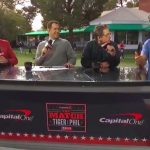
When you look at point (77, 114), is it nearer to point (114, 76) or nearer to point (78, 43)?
point (114, 76)

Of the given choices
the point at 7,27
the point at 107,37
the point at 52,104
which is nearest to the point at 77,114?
the point at 52,104

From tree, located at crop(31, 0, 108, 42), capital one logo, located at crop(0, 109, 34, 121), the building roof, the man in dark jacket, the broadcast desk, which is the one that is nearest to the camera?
the broadcast desk

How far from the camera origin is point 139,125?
4930mm

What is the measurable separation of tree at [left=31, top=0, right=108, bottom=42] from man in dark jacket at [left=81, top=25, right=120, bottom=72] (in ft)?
151

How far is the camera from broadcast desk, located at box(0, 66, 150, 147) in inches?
192

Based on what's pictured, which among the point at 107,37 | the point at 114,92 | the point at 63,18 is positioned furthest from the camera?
the point at 63,18

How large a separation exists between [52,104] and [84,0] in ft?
160

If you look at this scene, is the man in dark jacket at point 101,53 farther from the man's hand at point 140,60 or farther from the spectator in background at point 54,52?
the spectator in background at point 54,52

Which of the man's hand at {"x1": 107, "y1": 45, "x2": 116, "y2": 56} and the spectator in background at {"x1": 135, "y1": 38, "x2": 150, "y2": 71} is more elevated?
the man's hand at {"x1": 107, "y1": 45, "x2": 116, "y2": 56}

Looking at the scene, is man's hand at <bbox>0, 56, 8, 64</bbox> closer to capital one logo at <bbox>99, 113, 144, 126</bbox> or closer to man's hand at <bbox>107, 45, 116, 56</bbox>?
man's hand at <bbox>107, 45, 116, 56</bbox>

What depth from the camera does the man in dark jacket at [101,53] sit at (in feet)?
19.2

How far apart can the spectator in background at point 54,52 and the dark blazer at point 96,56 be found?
38.2 inches

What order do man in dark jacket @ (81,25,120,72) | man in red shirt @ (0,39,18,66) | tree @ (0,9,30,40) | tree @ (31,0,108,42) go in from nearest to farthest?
man in dark jacket @ (81,25,120,72) < man in red shirt @ (0,39,18,66) < tree @ (31,0,108,42) < tree @ (0,9,30,40)

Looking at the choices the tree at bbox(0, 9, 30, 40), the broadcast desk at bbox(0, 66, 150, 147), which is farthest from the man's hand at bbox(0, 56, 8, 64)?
the tree at bbox(0, 9, 30, 40)
